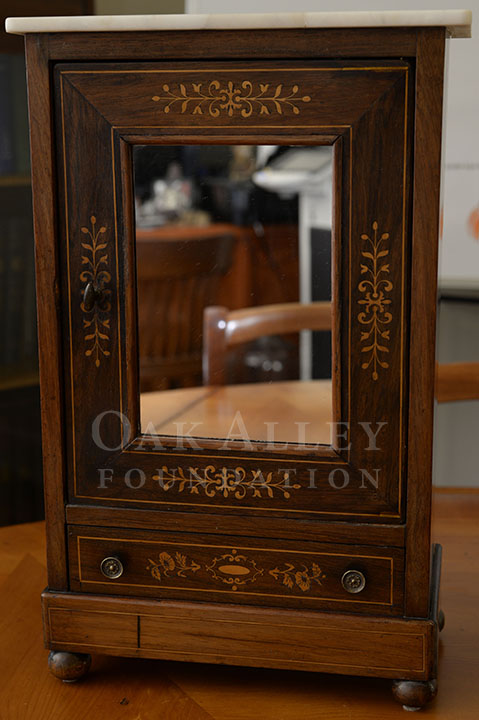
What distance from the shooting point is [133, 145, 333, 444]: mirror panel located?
89cm

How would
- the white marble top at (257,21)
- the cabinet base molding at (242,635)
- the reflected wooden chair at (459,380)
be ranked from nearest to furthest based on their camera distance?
the white marble top at (257,21)
the cabinet base molding at (242,635)
the reflected wooden chair at (459,380)

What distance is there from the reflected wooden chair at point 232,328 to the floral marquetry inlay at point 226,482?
150 mm

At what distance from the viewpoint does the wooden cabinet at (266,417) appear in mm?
812

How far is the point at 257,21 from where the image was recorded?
31.3 inches

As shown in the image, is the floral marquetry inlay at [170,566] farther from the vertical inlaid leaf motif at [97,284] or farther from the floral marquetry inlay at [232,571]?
the vertical inlaid leaf motif at [97,284]

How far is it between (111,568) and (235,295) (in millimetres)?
344

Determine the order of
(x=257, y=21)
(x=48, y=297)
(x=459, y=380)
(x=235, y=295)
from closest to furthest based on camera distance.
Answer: (x=257, y=21) < (x=48, y=297) < (x=235, y=295) < (x=459, y=380)

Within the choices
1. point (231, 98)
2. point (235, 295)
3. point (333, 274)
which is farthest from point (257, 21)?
point (235, 295)

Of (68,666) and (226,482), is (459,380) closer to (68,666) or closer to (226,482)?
(226,482)

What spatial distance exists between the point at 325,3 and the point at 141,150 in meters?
0.79

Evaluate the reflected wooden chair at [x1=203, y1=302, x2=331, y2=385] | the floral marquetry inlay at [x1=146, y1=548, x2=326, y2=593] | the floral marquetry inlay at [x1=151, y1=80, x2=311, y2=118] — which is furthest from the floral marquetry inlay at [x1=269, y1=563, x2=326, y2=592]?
the floral marquetry inlay at [x1=151, y1=80, x2=311, y2=118]

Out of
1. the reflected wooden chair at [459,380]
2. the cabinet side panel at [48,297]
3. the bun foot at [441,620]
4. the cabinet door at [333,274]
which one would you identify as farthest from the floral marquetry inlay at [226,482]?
the reflected wooden chair at [459,380]

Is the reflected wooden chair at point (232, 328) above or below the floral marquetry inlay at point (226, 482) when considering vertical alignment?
above

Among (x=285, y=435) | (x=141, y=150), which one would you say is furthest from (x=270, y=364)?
(x=141, y=150)
